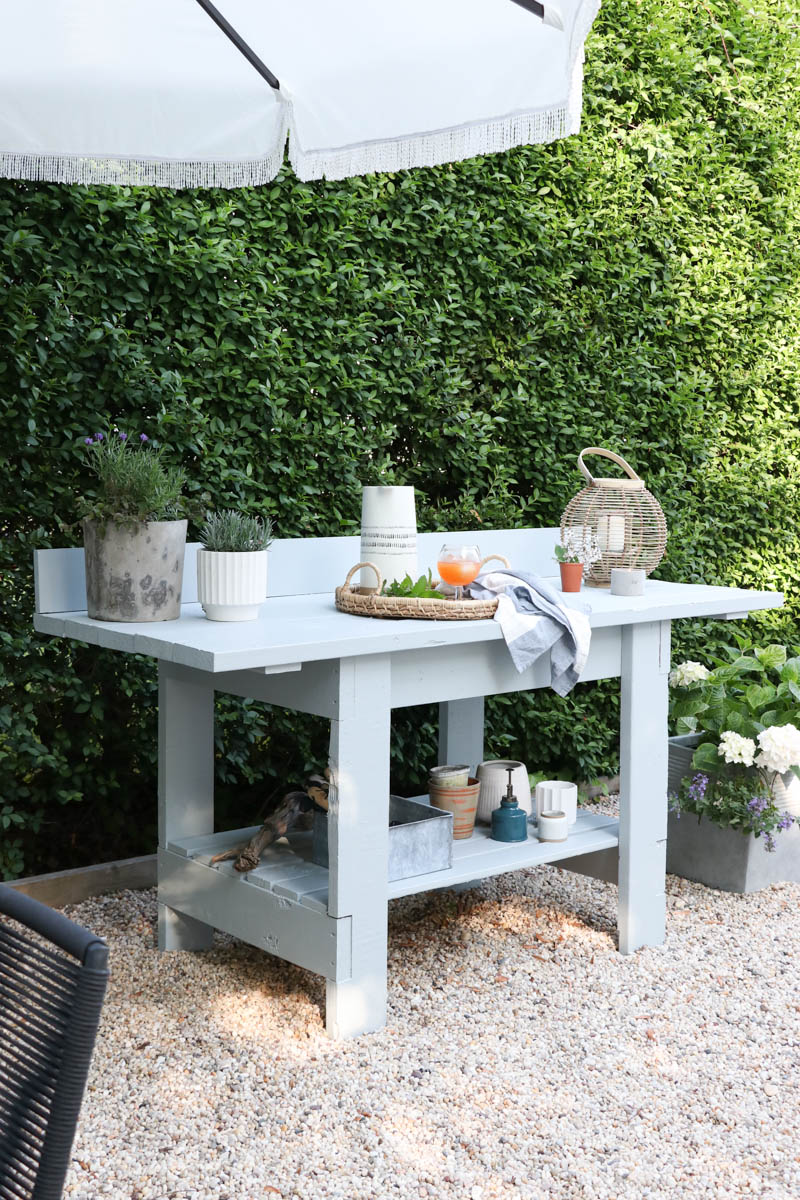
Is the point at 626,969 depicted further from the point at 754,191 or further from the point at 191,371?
the point at 754,191

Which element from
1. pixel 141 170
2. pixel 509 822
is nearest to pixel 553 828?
pixel 509 822

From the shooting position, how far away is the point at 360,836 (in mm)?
2527

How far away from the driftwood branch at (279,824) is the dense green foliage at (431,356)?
0.60 m

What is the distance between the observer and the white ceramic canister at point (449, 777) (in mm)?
3006

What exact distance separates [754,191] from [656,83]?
0.63 metres

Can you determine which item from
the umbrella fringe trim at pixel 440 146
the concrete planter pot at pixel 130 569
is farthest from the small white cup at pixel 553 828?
the umbrella fringe trim at pixel 440 146

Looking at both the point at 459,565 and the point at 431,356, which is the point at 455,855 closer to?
the point at 459,565

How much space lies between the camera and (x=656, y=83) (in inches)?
173

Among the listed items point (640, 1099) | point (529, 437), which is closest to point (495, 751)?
point (529, 437)

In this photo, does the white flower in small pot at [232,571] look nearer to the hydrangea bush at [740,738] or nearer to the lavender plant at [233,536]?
the lavender plant at [233,536]

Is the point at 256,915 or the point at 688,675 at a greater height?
the point at 688,675

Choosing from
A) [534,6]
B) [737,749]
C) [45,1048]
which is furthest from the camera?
[737,749]

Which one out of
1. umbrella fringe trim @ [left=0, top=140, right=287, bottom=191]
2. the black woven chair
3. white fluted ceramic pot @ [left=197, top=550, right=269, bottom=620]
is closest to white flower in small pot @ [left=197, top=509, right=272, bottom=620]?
white fluted ceramic pot @ [left=197, top=550, right=269, bottom=620]

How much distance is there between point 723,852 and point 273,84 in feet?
8.23
